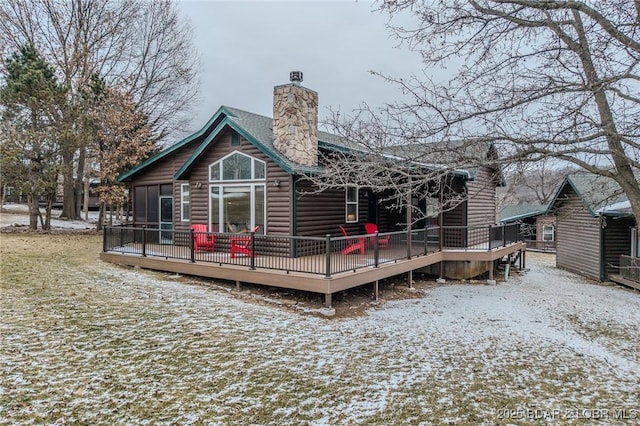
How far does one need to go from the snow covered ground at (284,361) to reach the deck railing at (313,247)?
111cm

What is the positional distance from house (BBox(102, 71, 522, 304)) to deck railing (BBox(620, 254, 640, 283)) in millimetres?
4930

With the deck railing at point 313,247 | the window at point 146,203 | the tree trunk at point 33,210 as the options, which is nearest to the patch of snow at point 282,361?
the deck railing at point 313,247

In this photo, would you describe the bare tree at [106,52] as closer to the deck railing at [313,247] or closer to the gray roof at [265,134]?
the deck railing at [313,247]

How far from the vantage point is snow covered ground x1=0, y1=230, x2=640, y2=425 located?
4.41 metres

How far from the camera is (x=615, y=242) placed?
16.4 m

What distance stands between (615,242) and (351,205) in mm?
11734

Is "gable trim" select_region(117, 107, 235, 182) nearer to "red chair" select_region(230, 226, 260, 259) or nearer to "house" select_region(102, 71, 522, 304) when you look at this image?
"house" select_region(102, 71, 522, 304)

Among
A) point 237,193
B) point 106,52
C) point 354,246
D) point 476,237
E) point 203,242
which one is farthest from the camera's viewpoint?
point 106,52

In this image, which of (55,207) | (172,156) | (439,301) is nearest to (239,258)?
(439,301)

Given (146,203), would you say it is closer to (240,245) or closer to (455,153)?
(240,245)

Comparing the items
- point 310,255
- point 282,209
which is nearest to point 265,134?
point 282,209

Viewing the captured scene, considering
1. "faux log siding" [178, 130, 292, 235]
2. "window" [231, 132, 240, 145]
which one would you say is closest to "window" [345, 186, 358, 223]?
"faux log siding" [178, 130, 292, 235]

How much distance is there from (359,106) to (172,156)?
10664 mm

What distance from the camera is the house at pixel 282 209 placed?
31.3 ft
